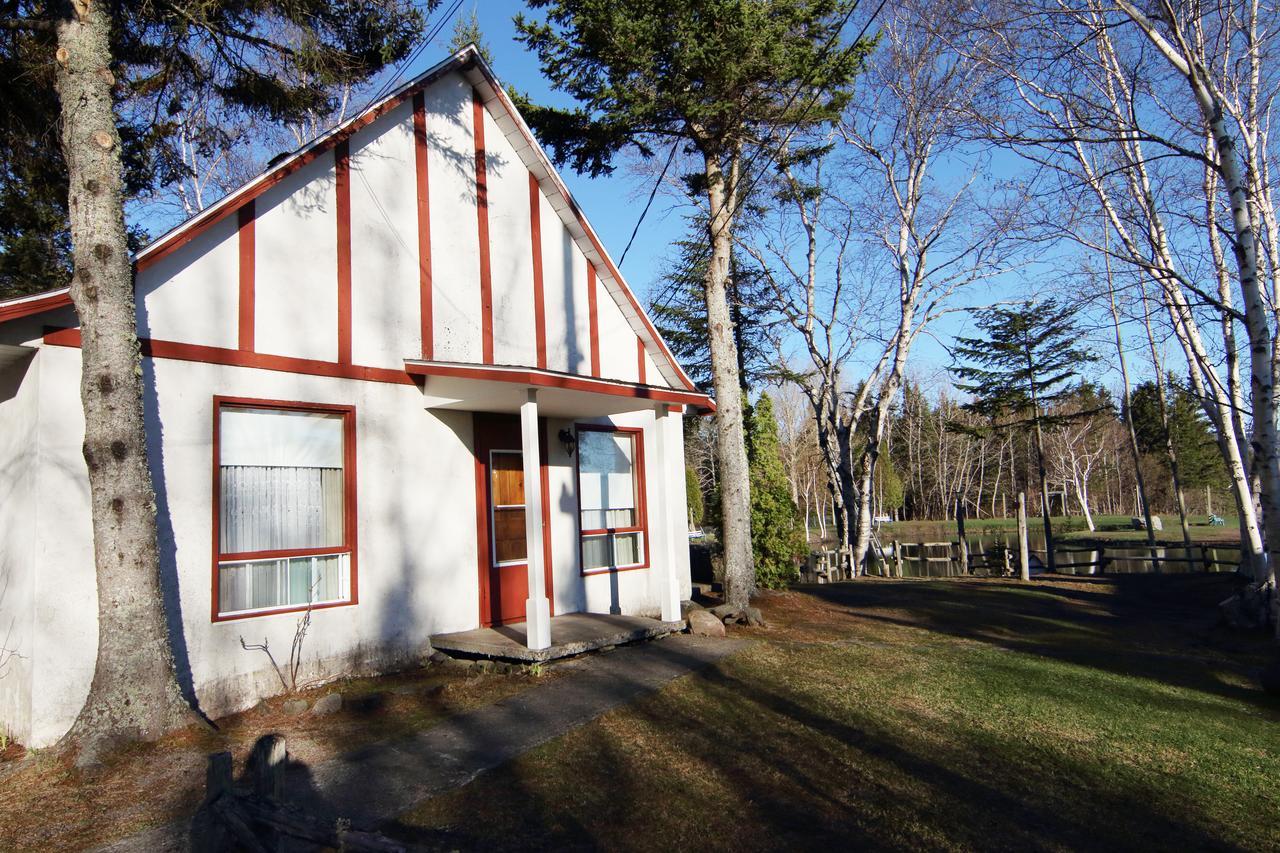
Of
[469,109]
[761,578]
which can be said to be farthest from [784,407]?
[469,109]

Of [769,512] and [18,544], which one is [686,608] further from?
[18,544]

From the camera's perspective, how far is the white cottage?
22.9 feet

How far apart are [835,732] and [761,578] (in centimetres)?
1011

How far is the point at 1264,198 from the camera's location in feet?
47.5

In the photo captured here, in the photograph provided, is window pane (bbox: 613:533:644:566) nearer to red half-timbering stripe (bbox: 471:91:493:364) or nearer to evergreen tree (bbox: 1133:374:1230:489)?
red half-timbering stripe (bbox: 471:91:493:364)

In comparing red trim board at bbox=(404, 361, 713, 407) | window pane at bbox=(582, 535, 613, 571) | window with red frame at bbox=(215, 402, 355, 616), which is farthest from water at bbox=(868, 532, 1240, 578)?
window with red frame at bbox=(215, 402, 355, 616)

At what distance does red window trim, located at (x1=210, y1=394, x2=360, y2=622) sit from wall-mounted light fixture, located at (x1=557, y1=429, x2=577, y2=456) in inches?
124

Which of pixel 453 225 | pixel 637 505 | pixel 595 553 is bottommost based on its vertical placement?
pixel 595 553

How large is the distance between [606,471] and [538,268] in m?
3.01

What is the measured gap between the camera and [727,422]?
13.6 m

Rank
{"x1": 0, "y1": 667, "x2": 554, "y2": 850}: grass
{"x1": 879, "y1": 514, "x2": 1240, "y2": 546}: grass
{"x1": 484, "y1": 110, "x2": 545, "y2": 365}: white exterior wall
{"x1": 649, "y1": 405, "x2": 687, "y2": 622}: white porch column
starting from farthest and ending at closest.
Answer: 1. {"x1": 879, "y1": 514, "x2": 1240, "y2": 546}: grass
2. {"x1": 649, "y1": 405, "x2": 687, "y2": 622}: white porch column
3. {"x1": 484, "y1": 110, "x2": 545, "y2": 365}: white exterior wall
4. {"x1": 0, "y1": 667, "x2": 554, "y2": 850}: grass

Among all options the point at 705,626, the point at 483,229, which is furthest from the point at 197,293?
the point at 705,626

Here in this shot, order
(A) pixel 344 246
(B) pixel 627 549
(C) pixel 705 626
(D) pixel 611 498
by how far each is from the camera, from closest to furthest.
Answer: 1. (A) pixel 344 246
2. (C) pixel 705 626
3. (D) pixel 611 498
4. (B) pixel 627 549

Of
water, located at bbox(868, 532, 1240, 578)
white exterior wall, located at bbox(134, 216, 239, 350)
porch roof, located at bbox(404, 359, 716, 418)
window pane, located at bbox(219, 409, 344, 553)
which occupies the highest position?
white exterior wall, located at bbox(134, 216, 239, 350)
